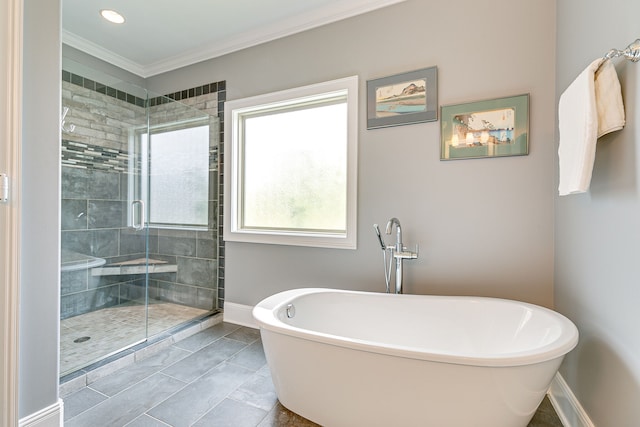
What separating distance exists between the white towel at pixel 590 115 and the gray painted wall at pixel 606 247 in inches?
1.8

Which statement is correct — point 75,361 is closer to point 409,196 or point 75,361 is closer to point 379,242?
point 379,242

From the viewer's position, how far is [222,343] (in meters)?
2.42

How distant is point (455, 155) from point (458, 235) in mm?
546

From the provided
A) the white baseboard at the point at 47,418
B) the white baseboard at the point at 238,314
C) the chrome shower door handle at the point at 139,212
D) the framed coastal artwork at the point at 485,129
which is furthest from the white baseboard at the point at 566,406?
the chrome shower door handle at the point at 139,212

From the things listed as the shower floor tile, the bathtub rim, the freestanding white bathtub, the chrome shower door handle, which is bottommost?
the shower floor tile

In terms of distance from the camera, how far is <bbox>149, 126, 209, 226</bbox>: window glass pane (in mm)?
2961

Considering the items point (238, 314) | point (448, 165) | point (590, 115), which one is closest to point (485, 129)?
point (448, 165)

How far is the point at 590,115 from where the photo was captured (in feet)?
3.96

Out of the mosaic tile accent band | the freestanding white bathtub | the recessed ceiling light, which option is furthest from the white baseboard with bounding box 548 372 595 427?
the recessed ceiling light

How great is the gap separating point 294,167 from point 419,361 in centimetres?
193

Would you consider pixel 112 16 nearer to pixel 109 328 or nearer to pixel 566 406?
pixel 109 328

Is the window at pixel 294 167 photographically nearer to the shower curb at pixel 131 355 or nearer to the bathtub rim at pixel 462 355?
the shower curb at pixel 131 355

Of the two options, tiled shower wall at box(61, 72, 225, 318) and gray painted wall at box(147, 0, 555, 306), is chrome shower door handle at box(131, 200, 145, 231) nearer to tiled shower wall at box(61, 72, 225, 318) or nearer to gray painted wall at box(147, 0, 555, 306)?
tiled shower wall at box(61, 72, 225, 318)

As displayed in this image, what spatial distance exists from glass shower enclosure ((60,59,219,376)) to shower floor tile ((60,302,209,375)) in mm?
10
